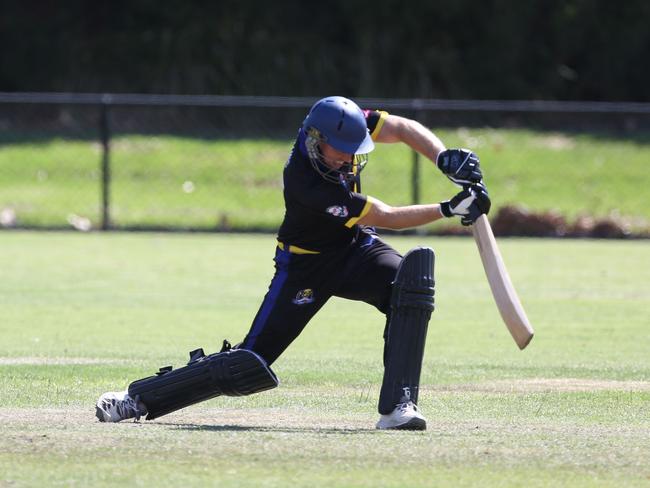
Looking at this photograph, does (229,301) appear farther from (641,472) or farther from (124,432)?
(641,472)

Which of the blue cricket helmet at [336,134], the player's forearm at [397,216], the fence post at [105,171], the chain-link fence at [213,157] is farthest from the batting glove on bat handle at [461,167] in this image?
the fence post at [105,171]

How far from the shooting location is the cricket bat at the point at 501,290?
692cm

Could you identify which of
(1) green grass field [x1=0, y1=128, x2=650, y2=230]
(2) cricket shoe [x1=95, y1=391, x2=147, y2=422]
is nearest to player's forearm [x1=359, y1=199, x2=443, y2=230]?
(2) cricket shoe [x1=95, y1=391, x2=147, y2=422]

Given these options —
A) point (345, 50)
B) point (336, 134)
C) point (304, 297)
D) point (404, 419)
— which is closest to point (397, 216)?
point (336, 134)

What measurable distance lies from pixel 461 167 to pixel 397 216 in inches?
15.6

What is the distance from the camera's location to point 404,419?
6.73 metres

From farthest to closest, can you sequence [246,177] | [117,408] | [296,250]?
[246,177], [296,250], [117,408]

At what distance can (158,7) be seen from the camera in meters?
29.1

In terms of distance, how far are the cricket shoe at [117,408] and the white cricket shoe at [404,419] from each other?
4.06 ft

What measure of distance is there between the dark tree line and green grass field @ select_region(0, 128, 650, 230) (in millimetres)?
3751

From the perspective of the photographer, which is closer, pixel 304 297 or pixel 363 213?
pixel 363 213

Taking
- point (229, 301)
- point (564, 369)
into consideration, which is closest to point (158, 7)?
point (229, 301)

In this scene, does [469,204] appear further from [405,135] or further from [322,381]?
[322,381]

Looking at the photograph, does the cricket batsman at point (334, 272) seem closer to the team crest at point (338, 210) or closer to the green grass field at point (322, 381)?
the team crest at point (338, 210)
